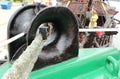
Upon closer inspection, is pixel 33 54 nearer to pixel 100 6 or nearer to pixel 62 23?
pixel 62 23

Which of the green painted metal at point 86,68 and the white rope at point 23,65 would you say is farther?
the green painted metal at point 86,68

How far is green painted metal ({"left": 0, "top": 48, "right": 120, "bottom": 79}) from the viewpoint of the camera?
0.86m

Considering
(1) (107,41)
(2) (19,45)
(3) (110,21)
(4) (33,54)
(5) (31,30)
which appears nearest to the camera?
(4) (33,54)

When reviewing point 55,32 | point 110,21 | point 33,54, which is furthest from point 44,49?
point 110,21

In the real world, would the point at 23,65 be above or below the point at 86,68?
above

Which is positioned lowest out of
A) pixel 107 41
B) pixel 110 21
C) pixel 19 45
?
pixel 107 41

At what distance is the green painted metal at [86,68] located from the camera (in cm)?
86

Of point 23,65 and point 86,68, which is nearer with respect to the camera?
point 23,65

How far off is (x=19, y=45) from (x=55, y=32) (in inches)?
7.5

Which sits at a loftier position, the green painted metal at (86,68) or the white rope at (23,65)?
the white rope at (23,65)

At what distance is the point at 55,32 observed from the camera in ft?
3.43

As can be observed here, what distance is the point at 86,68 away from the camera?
3.13 ft

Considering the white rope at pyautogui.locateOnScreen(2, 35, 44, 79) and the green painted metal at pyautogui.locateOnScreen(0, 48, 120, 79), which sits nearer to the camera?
the white rope at pyautogui.locateOnScreen(2, 35, 44, 79)

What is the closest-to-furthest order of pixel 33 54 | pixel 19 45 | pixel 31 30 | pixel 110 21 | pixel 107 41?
pixel 33 54, pixel 31 30, pixel 19 45, pixel 110 21, pixel 107 41
